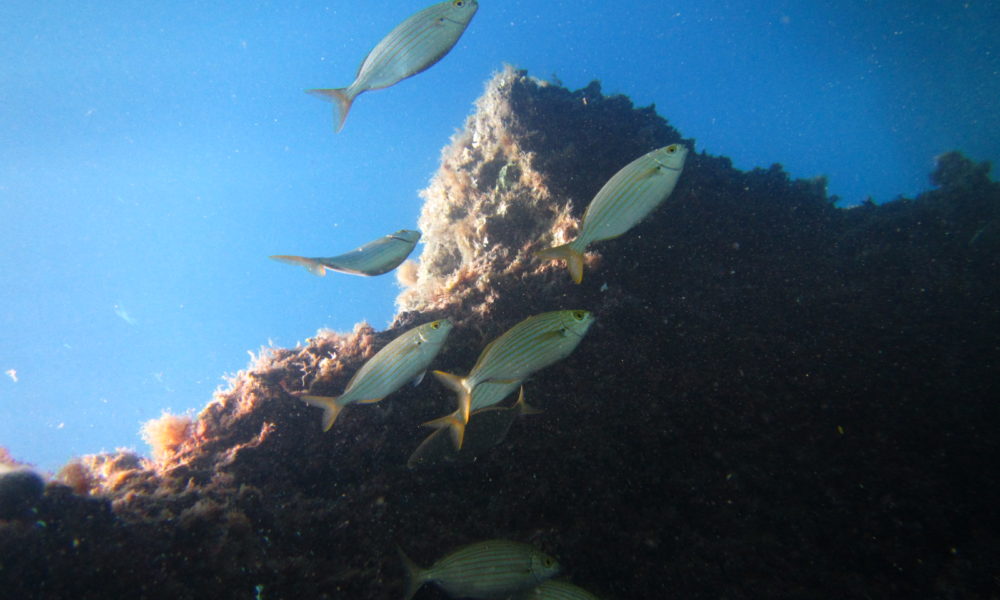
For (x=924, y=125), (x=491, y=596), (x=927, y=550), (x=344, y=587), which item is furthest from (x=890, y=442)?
(x=924, y=125)

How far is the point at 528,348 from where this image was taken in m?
2.65

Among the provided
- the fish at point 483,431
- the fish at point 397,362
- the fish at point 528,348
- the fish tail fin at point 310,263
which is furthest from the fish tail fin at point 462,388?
the fish tail fin at point 310,263

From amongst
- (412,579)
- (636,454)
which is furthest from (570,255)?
(412,579)

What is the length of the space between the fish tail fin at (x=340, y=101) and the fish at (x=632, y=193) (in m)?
2.14

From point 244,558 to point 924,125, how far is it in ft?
347

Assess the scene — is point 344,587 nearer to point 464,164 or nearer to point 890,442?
point 890,442

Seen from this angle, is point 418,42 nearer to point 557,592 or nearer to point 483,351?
point 483,351

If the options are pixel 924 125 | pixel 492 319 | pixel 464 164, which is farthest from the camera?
pixel 924 125

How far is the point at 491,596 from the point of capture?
268 cm

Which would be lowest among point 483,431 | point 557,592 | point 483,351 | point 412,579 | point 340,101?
point 557,592

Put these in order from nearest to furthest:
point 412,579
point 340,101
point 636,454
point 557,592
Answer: point 557,592, point 412,579, point 340,101, point 636,454

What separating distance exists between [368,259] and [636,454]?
3193mm

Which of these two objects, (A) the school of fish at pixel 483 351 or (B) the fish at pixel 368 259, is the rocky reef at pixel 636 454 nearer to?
(A) the school of fish at pixel 483 351

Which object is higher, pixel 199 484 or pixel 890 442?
pixel 199 484
